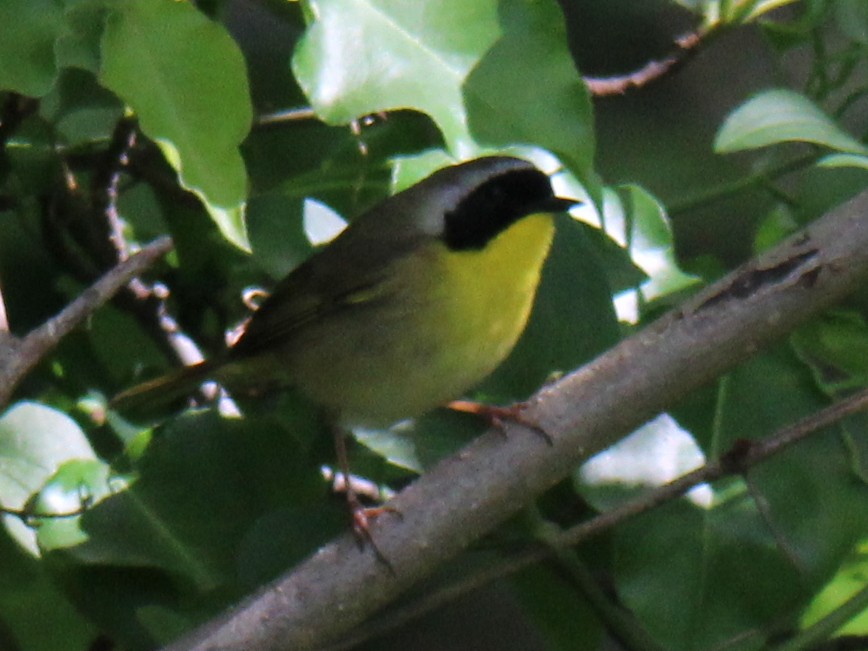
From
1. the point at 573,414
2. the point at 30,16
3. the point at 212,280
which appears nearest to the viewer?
the point at 30,16

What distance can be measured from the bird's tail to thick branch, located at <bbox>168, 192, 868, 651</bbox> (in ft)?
2.41

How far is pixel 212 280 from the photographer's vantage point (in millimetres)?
Result: 2426

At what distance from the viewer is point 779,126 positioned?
76.4 inches

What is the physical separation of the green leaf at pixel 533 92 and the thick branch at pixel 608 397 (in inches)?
9.7

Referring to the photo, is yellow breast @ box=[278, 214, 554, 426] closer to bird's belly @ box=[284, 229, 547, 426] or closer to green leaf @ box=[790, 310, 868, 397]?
bird's belly @ box=[284, 229, 547, 426]

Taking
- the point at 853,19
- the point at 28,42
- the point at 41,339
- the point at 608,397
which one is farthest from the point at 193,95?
the point at 853,19

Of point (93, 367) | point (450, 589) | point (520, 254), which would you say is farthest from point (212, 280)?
point (450, 589)

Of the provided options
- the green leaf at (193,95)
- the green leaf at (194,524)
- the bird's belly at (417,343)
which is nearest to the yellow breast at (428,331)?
the bird's belly at (417,343)

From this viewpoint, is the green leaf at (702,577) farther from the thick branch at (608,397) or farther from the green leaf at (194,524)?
the green leaf at (194,524)

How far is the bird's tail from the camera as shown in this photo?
234 cm

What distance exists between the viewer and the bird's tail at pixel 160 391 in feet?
7.68

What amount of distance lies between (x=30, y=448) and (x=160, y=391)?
1.22ft

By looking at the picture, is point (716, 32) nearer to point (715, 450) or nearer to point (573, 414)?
point (715, 450)

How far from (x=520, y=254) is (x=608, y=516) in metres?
0.76
